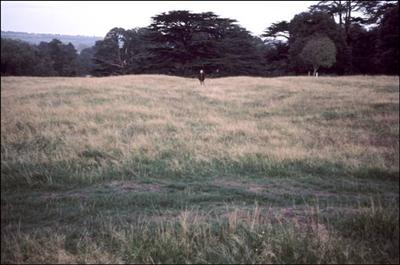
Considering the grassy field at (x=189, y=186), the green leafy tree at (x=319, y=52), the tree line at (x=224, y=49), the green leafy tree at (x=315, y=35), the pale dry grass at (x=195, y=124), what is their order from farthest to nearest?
1. the green leafy tree at (x=319, y=52)
2. the green leafy tree at (x=315, y=35)
3. the tree line at (x=224, y=49)
4. the pale dry grass at (x=195, y=124)
5. the grassy field at (x=189, y=186)

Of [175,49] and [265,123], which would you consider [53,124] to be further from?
[265,123]

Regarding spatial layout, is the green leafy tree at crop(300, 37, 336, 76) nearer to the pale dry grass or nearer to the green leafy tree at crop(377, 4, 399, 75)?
the pale dry grass

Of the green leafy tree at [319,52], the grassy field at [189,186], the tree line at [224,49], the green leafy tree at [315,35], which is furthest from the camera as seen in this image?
the green leafy tree at [319,52]

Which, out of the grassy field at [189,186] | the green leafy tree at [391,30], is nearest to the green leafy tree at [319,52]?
the grassy field at [189,186]

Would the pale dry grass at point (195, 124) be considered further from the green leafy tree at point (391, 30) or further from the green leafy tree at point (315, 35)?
the green leafy tree at point (315, 35)

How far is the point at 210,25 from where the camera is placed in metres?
15.3

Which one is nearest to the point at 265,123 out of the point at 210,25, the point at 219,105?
the point at 210,25

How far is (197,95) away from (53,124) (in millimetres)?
18528

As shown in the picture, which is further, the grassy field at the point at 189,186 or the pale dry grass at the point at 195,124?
the pale dry grass at the point at 195,124

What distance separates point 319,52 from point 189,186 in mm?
36031

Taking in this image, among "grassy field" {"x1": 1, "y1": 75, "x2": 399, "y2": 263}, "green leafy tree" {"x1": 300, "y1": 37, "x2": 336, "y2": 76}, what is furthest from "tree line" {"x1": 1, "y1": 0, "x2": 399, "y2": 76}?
"grassy field" {"x1": 1, "y1": 75, "x2": 399, "y2": 263}

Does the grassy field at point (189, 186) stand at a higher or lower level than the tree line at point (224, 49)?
lower

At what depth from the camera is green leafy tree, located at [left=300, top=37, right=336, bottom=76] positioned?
38.9m

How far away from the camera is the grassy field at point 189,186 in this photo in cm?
549
